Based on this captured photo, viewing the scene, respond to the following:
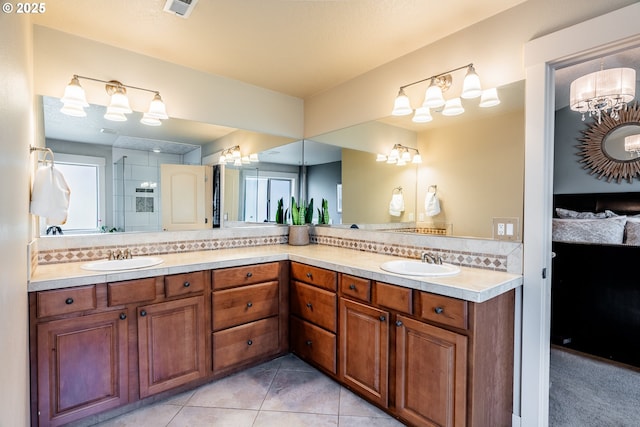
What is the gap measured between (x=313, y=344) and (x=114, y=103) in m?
2.21

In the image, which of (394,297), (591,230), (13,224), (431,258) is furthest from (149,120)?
(591,230)

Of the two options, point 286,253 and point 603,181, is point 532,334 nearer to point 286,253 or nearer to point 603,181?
point 286,253

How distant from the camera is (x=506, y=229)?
181 cm

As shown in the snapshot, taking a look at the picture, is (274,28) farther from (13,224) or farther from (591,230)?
(591,230)

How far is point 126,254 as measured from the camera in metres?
2.18

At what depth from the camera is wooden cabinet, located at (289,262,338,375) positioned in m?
2.16

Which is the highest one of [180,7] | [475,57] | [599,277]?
[180,7]

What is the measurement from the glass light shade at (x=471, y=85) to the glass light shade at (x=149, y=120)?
219cm

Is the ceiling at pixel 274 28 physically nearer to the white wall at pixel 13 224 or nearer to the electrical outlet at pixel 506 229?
the white wall at pixel 13 224

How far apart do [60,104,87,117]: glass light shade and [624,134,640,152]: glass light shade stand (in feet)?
14.0

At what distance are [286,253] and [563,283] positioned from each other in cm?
256

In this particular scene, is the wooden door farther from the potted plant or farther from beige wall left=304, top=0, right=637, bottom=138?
beige wall left=304, top=0, right=637, bottom=138

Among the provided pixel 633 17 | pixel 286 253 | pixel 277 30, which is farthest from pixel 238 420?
pixel 633 17

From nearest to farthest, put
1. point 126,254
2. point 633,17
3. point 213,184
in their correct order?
point 633,17
point 126,254
point 213,184
